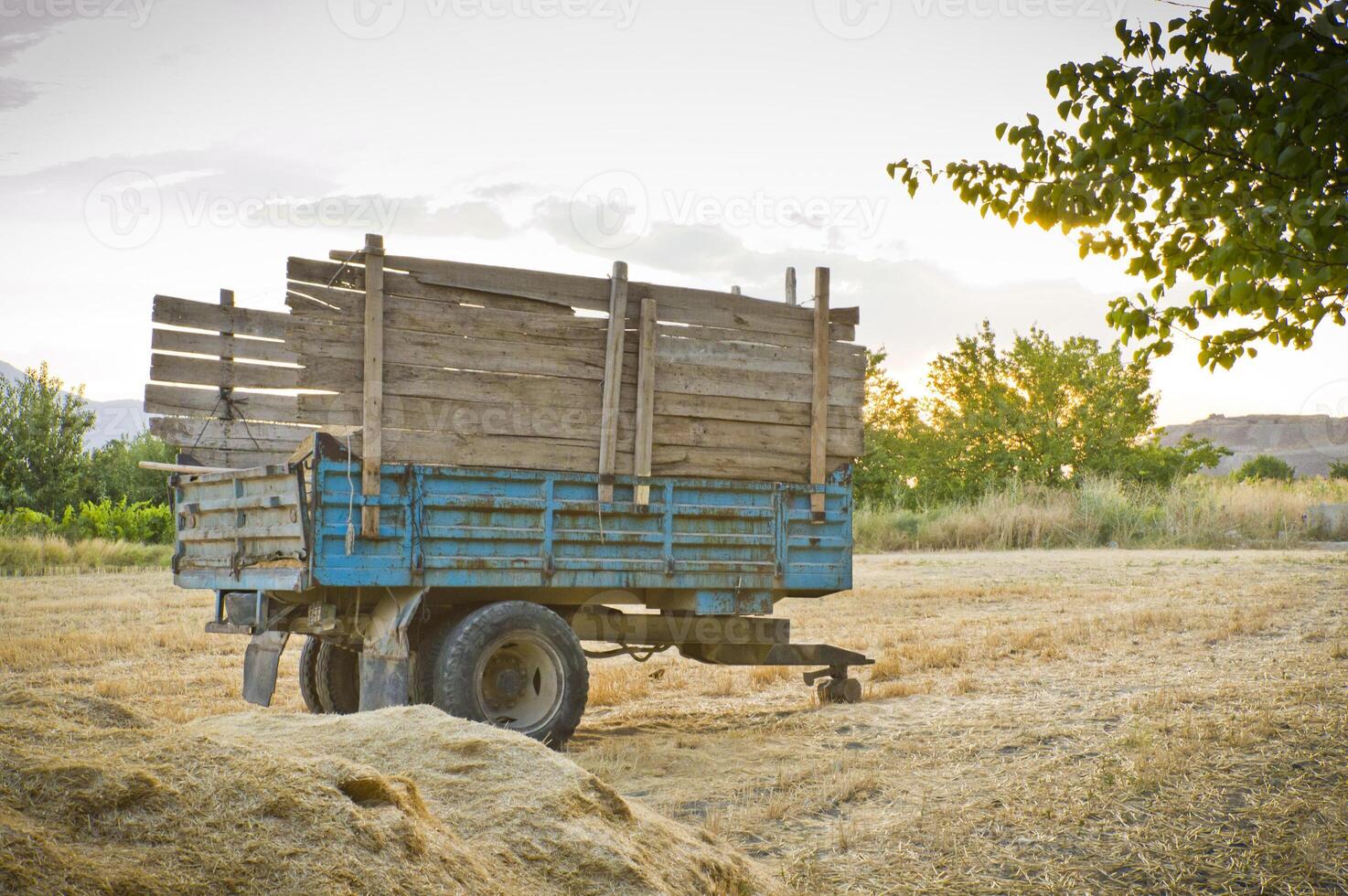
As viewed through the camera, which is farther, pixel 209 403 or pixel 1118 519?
pixel 1118 519

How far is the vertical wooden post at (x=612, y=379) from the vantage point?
7.65 m

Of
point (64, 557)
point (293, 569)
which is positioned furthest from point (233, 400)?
point (64, 557)

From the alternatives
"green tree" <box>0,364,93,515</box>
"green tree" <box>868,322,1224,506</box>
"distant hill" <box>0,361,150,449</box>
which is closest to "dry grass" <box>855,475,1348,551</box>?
"green tree" <box>868,322,1224,506</box>

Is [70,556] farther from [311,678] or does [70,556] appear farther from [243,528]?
[243,528]

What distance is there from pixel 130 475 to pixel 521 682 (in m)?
36.7

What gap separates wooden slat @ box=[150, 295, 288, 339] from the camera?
30.4 ft

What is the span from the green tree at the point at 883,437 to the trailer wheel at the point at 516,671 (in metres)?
30.7

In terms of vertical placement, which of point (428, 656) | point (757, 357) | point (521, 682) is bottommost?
point (521, 682)

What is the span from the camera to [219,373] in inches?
370

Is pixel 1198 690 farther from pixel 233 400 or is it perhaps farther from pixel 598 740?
pixel 233 400

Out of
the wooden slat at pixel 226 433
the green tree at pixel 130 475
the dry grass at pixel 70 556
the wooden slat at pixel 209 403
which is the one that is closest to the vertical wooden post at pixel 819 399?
the wooden slat at pixel 209 403

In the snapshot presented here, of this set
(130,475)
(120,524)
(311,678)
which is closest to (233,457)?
(311,678)

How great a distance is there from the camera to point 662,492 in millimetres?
7863

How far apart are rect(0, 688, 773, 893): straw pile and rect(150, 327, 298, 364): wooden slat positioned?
17.0 ft
